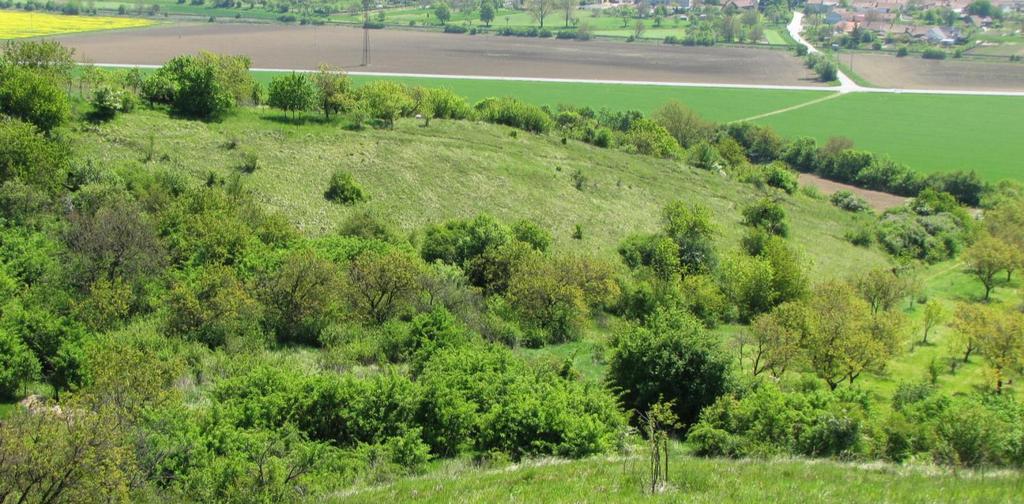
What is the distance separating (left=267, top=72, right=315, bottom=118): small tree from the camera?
65.1 meters

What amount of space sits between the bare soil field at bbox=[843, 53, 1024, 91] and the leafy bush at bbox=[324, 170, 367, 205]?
370 ft

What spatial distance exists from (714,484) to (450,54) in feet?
431

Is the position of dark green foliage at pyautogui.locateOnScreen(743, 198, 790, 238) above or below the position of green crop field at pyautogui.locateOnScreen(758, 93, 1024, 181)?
below

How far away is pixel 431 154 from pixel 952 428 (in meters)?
47.5

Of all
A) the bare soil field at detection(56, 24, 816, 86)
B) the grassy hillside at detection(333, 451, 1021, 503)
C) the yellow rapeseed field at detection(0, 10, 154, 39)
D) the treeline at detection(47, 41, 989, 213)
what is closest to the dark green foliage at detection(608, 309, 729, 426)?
the grassy hillside at detection(333, 451, 1021, 503)

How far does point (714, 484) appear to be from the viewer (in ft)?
57.8

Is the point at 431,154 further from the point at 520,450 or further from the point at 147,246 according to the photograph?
the point at 520,450

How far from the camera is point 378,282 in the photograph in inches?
1412

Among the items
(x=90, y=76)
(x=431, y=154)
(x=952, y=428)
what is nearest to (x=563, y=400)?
(x=952, y=428)

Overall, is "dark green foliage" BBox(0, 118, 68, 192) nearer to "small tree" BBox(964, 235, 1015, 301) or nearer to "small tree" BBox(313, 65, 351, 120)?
"small tree" BBox(313, 65, 351, 120)

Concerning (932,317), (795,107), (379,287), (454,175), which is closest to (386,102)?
(454,175)

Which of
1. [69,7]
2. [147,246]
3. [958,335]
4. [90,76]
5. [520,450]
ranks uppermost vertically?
[69,7]

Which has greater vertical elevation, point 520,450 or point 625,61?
point 625,61

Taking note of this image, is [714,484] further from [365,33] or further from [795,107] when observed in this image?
[365,33]
